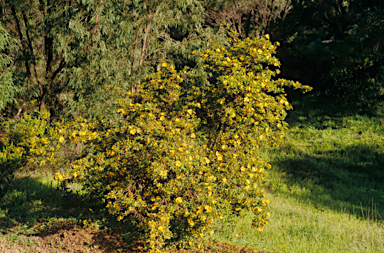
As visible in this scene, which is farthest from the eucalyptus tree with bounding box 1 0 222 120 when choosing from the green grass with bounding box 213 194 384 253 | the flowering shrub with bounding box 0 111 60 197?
the green grass with bounding box 213 194 384 253

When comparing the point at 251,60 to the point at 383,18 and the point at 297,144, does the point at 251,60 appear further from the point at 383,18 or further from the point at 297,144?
the point at 383,18

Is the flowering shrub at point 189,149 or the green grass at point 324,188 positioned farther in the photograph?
the green grass at point 324,188

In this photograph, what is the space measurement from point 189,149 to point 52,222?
2959mm

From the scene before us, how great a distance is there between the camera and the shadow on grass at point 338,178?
853 cm

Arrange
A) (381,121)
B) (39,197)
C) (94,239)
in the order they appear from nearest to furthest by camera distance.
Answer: (94,239) → (39,197) → (381,121)

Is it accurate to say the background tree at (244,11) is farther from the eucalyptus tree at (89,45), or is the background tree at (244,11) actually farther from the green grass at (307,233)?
the green grass at (307,233)

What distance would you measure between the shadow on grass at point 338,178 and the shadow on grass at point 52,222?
5568 mm

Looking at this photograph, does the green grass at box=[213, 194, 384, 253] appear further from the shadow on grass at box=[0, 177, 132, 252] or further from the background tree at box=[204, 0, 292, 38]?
the background tree at box=[204, 0, 292, 38]

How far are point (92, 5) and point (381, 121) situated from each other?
12.4 meters

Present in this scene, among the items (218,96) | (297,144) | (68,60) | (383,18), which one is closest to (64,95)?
(68,60)

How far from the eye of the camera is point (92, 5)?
7.13 metres

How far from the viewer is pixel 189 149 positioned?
152 inches

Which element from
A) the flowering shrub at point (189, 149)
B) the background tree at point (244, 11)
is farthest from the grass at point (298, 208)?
the background tree at point (244, 11)

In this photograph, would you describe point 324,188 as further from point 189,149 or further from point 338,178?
point 189,149
